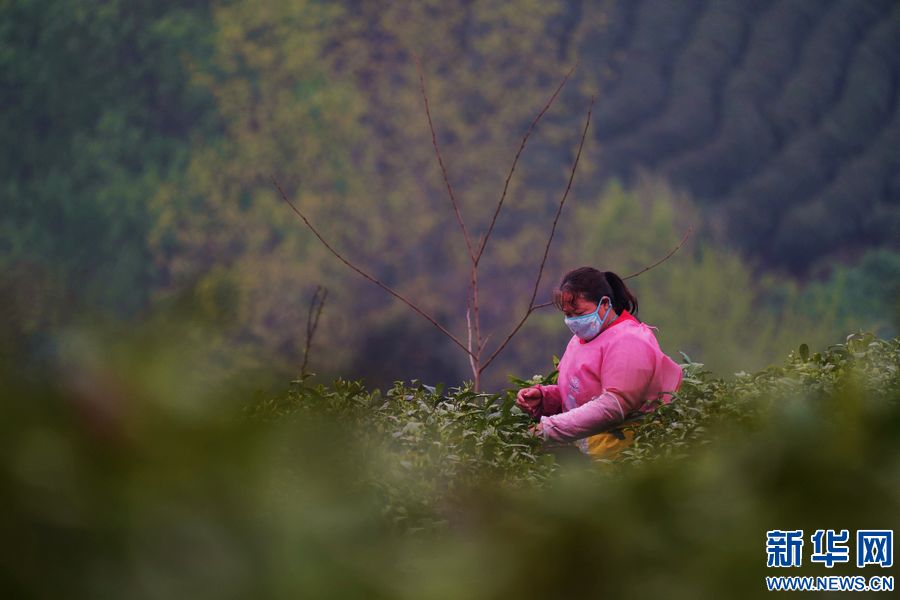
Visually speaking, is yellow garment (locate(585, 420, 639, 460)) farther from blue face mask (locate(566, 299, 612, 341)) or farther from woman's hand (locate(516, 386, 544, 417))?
blue face mask (locate(566, 299, 612, 341))

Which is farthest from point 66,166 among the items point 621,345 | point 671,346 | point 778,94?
point 621,345

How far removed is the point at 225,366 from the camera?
686 millimetres

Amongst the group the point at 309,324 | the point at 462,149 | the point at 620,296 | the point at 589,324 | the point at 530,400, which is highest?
the point at 462,149

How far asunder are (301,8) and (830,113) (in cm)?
919

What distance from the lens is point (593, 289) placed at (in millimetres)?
2719

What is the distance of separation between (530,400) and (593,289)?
335mm

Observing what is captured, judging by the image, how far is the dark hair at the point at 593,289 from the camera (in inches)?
107

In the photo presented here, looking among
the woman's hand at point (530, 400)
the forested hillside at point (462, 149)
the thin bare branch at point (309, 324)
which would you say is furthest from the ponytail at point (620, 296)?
the forested hillside at point (462, 149)

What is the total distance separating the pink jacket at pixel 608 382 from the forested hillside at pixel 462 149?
39.9ft

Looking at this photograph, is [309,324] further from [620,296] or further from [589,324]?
[620,296]

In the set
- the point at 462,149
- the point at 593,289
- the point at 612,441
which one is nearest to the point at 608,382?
the point at 612,441

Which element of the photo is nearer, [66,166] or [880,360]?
[880,360]

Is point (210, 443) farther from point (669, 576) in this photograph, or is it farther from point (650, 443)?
point (650, 443)

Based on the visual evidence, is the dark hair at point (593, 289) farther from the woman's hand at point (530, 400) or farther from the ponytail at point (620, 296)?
the woman's hand at point (530, 400)
